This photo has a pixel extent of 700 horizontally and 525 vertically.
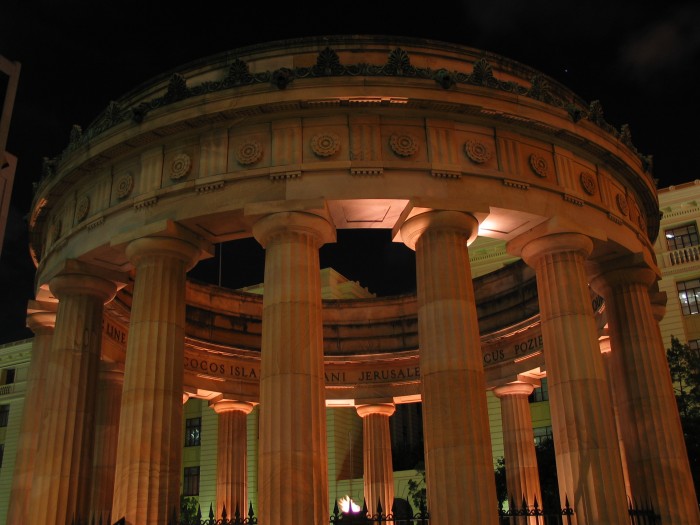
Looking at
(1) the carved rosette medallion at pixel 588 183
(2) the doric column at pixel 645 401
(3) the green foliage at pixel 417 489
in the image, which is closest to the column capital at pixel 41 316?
(1) the carved rosette medallion at pixel 588 183

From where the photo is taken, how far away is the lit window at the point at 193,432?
288 feet

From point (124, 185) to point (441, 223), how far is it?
13813mm

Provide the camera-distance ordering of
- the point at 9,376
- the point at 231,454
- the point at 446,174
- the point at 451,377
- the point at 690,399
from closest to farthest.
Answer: the point at 451,377, the point at 446,174, the point at 690,399, the point at 231,454, the point at 9,376

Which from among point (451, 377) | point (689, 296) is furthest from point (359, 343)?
point (689, 296)

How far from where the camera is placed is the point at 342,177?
1164 inches

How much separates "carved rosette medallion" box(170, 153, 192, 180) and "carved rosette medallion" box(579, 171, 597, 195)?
669 inches

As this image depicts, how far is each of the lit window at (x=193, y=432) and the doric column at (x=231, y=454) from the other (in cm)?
3837

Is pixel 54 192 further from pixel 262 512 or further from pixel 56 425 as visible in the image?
pixel 262 512

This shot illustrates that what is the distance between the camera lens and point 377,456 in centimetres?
5250

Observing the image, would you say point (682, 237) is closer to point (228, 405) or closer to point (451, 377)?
point (228, 405)

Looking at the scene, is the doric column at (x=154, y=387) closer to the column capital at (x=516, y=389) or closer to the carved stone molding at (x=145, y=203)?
the carved stone molding at (x=145, y=203)

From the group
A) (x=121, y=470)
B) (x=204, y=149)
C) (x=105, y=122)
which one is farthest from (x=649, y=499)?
(x=105, y=122)

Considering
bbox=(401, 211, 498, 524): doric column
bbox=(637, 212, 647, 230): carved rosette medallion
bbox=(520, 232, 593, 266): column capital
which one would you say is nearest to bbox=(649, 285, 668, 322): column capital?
bbox=(637, 212, 647, 230): carved rosette medallion

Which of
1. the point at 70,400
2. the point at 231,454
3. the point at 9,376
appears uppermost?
the point at 9,376
